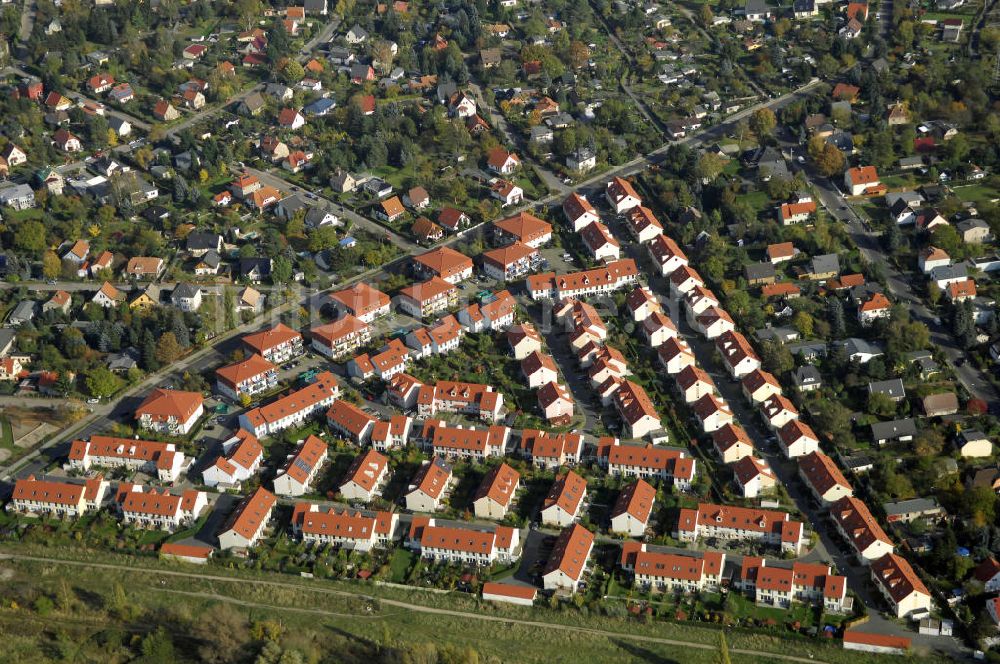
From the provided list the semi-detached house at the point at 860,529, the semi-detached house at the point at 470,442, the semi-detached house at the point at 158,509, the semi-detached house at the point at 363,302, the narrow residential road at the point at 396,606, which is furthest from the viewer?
the semi-detached house at the point at 363,302

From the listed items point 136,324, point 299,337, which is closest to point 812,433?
point 299,337

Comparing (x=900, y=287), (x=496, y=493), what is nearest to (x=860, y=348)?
(x=900, y=287)

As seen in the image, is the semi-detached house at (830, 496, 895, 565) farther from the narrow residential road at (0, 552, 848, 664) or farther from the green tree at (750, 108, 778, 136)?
the green tree at (750, 108, 778, 136)

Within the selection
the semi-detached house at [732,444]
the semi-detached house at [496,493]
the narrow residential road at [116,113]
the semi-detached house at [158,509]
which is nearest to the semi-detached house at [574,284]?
the semi-detached house at [732,444]

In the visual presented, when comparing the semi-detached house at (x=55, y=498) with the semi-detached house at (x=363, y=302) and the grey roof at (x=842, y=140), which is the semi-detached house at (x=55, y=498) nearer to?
the semi-detached house at (x=363, y=302)

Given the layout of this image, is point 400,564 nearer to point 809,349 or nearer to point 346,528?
point 346,528

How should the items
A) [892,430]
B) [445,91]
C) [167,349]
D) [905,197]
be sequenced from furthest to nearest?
[445,91] → [905,197] → [167,349] → [892,430]
